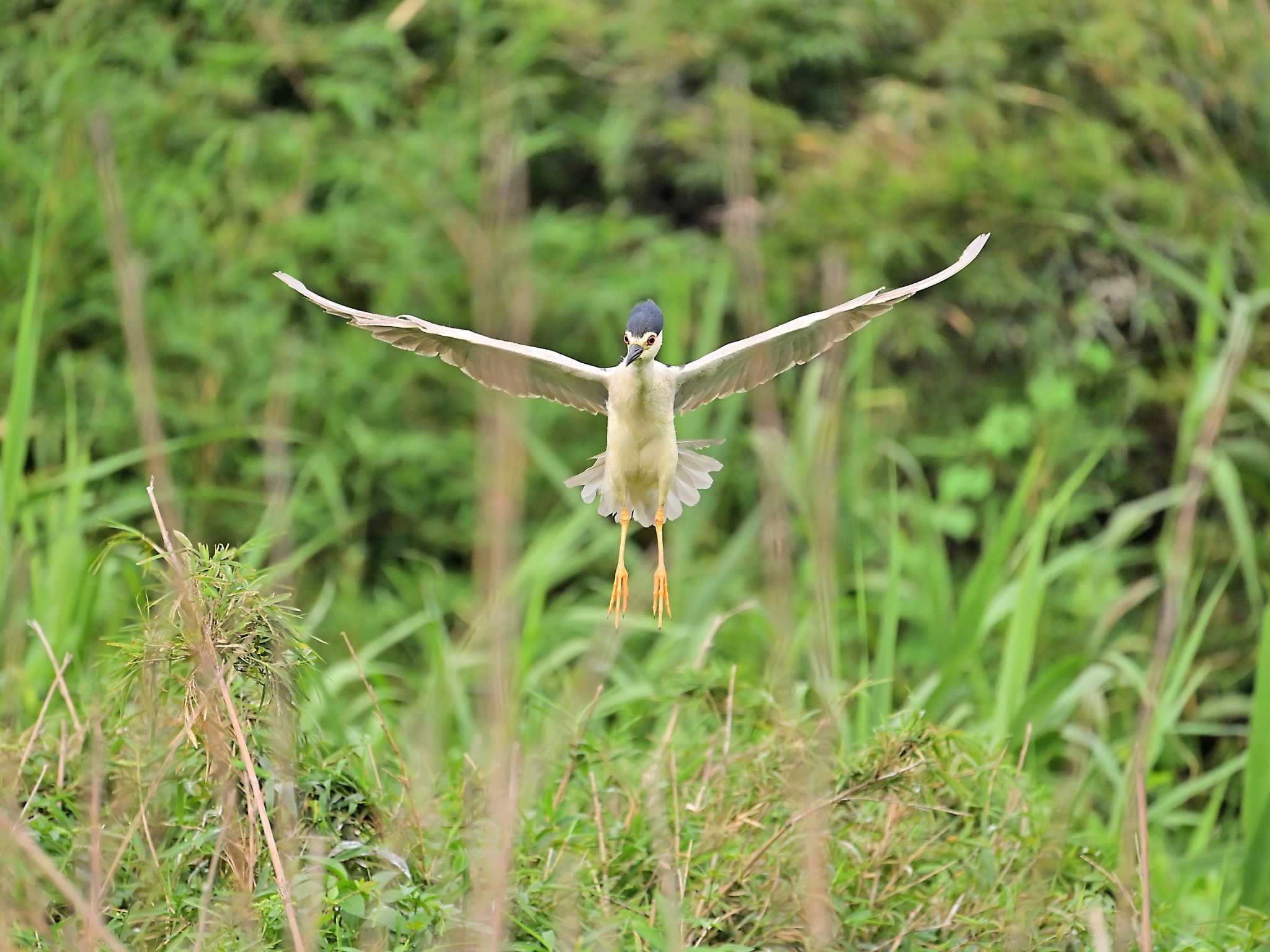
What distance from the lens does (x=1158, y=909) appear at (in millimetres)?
2730

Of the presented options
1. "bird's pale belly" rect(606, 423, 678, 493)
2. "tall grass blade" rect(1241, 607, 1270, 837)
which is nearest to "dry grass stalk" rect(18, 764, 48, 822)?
"bird's pale belly" rect(606, 423, 678, 493)

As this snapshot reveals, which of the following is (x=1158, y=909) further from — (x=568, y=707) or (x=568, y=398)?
(x=568, y=398)

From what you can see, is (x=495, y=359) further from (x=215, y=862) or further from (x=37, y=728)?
(x=37, y=728)

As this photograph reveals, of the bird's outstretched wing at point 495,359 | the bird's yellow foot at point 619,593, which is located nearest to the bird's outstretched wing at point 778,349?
the bird's outstretched wing at point 495,359

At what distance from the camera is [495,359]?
2117 millimetres

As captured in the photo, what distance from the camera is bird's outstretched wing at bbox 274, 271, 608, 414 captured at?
6.23 ft

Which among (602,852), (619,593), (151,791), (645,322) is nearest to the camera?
(619,593)

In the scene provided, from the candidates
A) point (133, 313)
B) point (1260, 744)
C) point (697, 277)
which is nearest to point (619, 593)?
point (133, 313)

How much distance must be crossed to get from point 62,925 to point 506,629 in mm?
1032

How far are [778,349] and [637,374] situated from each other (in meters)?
0.31

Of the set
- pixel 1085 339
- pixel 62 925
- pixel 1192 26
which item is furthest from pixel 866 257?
pixel 62 925

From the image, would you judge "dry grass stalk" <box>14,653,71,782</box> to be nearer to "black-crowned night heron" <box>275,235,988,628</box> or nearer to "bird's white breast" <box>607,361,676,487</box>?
"black-crowned night heron" <box>275,235,988,628</box>

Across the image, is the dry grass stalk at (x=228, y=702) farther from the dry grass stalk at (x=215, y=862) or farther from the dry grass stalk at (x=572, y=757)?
the dry grass stalk at (x=572, y=757)

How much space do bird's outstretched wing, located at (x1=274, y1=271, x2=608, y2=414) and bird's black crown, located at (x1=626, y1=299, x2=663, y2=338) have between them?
0.36 ft
